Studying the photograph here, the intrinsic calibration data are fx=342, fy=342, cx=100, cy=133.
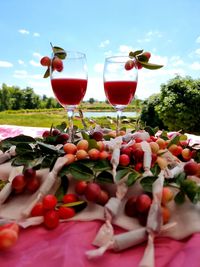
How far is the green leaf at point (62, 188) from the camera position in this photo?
816 millimetres

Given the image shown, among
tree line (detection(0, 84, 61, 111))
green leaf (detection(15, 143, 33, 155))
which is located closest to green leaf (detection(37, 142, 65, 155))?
green leaf (detection(15, 143, 33, 155))

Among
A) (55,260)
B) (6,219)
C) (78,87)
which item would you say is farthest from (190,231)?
(78,87)

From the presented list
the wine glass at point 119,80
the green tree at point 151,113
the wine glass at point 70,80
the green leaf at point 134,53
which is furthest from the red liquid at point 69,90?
the green tree at point 151,113

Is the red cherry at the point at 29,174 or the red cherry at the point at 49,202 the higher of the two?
the red cherry at the point at 29,174

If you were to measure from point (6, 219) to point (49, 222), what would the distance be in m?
0.12

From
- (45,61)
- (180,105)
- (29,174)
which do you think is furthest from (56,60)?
(180,105)

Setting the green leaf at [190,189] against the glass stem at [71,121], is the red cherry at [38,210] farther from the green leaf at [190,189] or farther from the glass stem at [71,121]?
the glass stem at [71,121]

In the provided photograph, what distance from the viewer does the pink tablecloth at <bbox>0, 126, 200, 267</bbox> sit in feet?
2.09

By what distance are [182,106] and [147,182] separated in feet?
26.0

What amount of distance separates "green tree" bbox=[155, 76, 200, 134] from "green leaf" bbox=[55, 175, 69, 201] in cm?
781

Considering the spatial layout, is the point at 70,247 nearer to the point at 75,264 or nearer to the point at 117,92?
the point at 75,264

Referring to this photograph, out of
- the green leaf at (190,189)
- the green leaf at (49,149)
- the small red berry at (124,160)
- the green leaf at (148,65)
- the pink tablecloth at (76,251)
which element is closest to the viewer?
the pink tablecloth at (76,251)

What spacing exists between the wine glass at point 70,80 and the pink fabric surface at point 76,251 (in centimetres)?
60

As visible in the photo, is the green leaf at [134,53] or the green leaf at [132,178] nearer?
the green leaf at [132,178]
